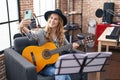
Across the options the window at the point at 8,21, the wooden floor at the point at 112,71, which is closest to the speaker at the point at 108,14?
the wooden floor at the point at 112,71

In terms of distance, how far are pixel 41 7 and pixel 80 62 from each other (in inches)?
122

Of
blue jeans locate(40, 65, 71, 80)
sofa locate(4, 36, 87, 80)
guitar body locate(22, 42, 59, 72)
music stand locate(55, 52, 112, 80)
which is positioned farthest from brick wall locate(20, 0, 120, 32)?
music stand locate(55, 52, 112, 80)

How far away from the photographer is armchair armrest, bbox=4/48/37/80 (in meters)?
2.21

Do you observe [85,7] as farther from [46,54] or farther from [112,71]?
[46,54]

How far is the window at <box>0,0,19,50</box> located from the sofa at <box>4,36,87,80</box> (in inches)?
24.6

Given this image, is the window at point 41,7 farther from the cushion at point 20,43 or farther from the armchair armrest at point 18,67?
the armchair armrest at point 18,67

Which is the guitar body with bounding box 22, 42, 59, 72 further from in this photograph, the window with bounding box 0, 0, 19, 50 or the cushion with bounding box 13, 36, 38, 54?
the window with bounding box 0, 0, 19, 50

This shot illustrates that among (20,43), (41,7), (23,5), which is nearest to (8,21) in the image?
(23,5)

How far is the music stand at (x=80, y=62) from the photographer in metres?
2.01

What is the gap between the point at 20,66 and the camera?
2.33 metres

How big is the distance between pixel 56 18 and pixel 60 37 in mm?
287

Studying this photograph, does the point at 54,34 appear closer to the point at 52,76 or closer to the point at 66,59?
the point at 52,76

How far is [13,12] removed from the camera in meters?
3.60

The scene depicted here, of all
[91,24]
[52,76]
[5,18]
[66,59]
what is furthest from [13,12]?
[91,24]
